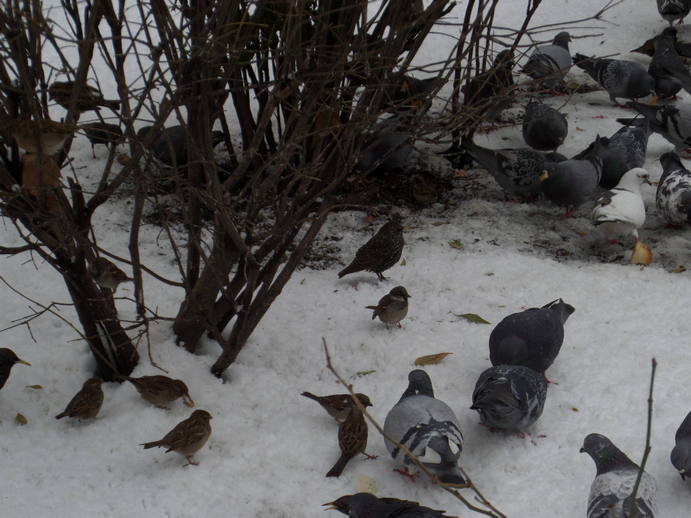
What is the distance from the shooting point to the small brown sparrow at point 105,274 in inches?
138

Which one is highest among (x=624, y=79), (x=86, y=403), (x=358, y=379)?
(x=624, y=79)

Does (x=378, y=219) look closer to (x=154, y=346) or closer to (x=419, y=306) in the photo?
(x=419, y=306)

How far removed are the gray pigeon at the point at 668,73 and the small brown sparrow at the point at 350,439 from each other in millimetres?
5509

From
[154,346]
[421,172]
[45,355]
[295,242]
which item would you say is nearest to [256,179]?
[154,346]

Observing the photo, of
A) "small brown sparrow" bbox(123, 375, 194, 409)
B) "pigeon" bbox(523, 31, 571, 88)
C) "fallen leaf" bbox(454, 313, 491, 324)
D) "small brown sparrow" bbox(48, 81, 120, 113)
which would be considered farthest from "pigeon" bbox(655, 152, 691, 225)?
"small brown sparrow" bbox(48, 81, 120, 113)

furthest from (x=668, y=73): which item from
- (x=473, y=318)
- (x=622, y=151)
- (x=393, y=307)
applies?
(x=393, y=307)

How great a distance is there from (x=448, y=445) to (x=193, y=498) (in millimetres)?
1020

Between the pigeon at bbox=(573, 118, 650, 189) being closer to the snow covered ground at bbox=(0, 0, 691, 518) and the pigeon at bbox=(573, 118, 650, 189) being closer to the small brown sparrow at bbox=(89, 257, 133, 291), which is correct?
the snow covered ground at bbox=(0, 0, 691, 518)

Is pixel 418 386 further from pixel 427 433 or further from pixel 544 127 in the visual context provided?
pixel 544 127

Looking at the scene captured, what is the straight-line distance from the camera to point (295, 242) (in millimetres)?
5113

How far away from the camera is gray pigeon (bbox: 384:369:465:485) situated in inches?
117

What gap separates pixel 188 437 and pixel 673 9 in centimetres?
742

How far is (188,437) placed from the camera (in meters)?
3.08

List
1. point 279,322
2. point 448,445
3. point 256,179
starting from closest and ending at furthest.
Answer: point 448,445
point 256,179
point 279,322
